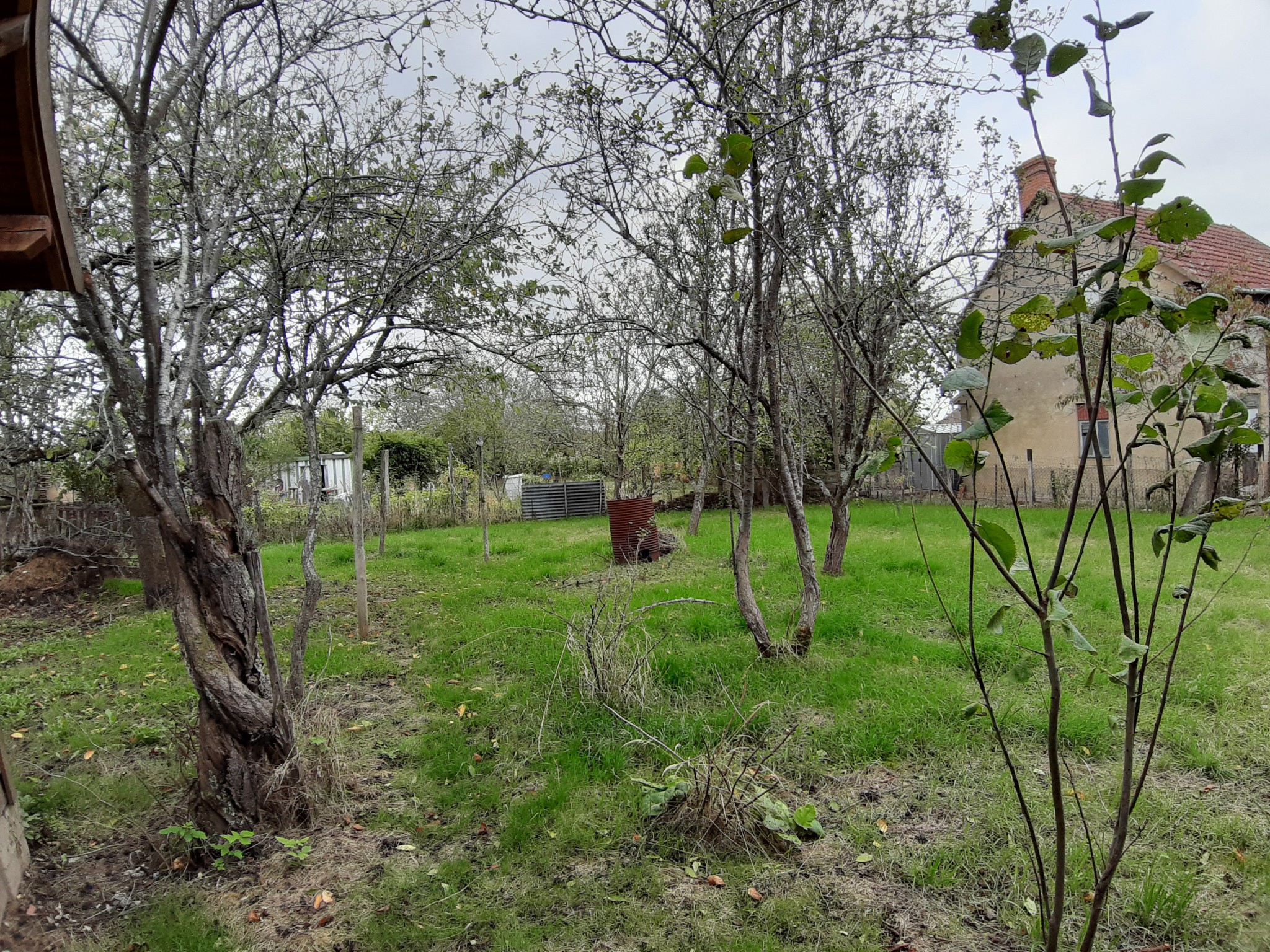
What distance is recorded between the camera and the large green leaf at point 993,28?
1.31m

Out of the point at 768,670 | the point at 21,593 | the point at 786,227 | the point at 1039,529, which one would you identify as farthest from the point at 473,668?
the point at 1039,529

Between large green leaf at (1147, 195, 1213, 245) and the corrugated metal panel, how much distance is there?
15.4 meters

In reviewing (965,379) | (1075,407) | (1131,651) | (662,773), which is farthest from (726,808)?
(1075,407)

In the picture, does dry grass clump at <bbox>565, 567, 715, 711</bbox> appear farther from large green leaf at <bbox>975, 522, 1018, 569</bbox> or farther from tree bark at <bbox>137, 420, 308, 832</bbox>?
large green leaf at <bbox>975, 522, 1018, 569</bbox>

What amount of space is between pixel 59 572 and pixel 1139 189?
10293 millimetres

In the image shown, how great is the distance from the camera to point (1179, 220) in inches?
48.8

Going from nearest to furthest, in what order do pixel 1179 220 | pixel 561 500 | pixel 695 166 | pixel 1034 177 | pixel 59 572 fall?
1. pixel 1179 220
2. pixel 695 166
3. pixel 59 572
4. pixel 1034 177
5. pixel 561 500

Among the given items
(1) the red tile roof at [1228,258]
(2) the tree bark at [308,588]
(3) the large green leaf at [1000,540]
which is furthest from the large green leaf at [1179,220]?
(1) the red tile roof at [1228,258]

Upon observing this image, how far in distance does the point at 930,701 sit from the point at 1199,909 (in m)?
1.64

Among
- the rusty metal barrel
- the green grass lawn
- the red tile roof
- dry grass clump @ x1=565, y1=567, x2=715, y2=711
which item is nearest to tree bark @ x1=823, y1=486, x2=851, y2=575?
the green grass lawn

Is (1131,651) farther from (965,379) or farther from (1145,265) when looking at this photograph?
(1145,265)

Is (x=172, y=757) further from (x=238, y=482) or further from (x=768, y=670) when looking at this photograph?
(x=768, y=670)

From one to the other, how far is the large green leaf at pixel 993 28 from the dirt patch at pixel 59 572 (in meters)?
8.95

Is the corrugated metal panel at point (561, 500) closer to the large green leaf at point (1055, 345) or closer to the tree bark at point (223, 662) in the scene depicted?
the tree bark at point (223, 662)
